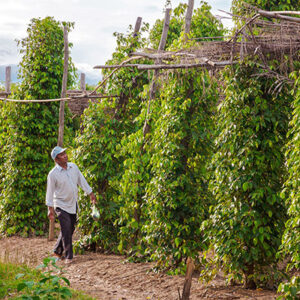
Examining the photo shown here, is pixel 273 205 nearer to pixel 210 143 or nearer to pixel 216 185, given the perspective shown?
pixel 216 185

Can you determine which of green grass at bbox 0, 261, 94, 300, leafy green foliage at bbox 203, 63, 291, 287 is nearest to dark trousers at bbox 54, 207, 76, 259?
green grass at bbox 0, 261, 94, 300

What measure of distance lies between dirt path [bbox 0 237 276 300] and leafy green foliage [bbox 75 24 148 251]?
511 mm

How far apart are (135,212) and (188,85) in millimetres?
2222

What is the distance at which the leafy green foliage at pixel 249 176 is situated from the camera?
547 cm

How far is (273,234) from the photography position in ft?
18.4

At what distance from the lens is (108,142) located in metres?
8.28

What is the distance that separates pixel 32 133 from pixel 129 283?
15.8ft

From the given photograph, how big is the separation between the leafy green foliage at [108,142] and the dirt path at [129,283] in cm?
51

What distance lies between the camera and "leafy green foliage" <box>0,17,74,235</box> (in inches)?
385

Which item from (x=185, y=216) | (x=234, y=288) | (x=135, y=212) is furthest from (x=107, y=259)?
(x=234, y=288)

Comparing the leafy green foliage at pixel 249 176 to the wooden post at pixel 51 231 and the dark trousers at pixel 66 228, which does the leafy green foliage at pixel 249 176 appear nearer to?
the dark trousers at pixel 66 228

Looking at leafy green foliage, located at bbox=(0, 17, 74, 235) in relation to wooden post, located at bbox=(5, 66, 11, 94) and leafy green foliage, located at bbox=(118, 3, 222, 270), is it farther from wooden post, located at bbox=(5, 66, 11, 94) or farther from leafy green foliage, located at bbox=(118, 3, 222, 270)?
leafy green foliage, located at bbox=(118, 3, 222, 270)

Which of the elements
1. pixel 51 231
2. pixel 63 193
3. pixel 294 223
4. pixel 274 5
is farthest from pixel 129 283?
pixel 274 5

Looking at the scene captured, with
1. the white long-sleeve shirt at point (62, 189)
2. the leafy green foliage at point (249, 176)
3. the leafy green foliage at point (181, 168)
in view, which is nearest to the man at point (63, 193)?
the white long-sleeve shirt at point (62, 189)
